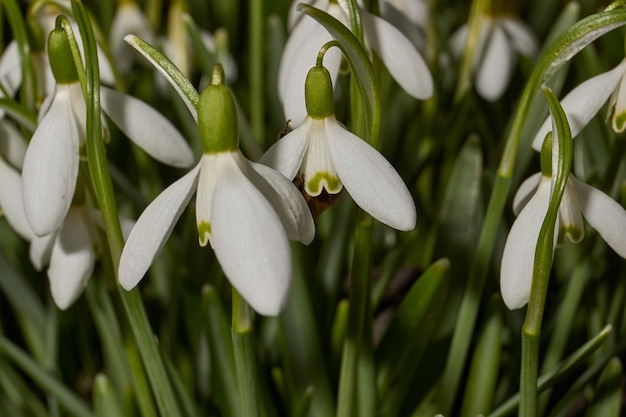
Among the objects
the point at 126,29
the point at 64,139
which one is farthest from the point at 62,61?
the point at 126,29

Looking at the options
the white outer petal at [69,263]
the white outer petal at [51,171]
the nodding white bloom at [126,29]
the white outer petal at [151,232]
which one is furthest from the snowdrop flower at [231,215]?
the nodding white bloom at [126,29]

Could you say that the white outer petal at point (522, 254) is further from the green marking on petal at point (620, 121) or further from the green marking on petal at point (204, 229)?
the green marking on petal at point (204, 229)

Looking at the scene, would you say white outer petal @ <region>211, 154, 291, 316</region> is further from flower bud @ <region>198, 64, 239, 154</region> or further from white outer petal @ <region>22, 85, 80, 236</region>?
white outer petal @ <region>22, 85, 80, 236</region>

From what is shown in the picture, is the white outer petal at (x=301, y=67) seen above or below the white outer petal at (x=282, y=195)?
above

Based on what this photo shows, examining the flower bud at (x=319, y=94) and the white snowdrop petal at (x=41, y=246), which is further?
the white snowdrop petal at (x=41, y=246)

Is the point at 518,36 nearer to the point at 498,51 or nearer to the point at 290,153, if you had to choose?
the point at 498,51

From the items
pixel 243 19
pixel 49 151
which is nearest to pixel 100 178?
pixel 49 151

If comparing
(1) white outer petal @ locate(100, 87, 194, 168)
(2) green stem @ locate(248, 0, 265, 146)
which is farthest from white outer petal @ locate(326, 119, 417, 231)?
(2) green stem @ locate(248, 0, 265, 146)
